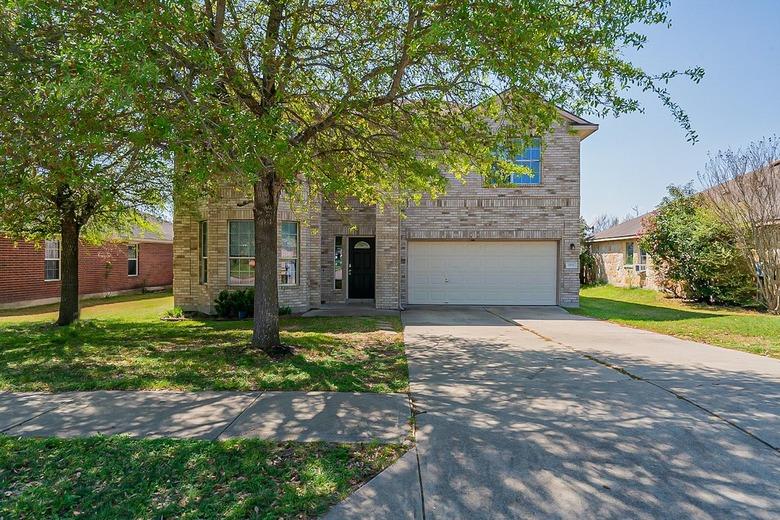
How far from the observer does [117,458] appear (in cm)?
354

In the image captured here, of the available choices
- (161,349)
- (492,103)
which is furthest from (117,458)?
(492,103)

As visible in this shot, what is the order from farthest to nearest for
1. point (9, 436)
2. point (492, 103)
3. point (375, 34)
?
1. point (492, 103)
2. point (375, 34)
3. point (9, 436)

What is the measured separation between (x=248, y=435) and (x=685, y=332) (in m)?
10.2

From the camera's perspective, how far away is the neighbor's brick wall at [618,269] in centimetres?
2050

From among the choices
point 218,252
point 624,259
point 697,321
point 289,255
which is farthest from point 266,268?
point 624,259

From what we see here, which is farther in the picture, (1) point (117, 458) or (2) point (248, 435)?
(2) point (248, 435)

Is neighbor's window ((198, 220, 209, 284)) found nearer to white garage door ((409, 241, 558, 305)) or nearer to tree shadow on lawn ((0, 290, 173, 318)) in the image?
tree shadow on lawn ((0, 290, 173, 318))

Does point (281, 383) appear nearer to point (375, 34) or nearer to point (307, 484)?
point (307, 484)

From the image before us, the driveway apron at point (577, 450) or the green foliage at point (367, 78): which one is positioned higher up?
the green foliage at point (367, 78)

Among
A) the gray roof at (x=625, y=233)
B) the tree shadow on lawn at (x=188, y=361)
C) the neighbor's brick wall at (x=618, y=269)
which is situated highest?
the gray roof at (x=625, y=233)

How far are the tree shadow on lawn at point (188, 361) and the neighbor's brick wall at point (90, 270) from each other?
6.32 metres

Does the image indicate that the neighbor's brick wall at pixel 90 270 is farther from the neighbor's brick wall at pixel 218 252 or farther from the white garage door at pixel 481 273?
the white garage door at pixel 481 273

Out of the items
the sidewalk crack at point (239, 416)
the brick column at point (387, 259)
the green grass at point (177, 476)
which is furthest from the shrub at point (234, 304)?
the green grass at point (177, 476)

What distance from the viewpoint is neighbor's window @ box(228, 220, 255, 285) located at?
41.7ft
